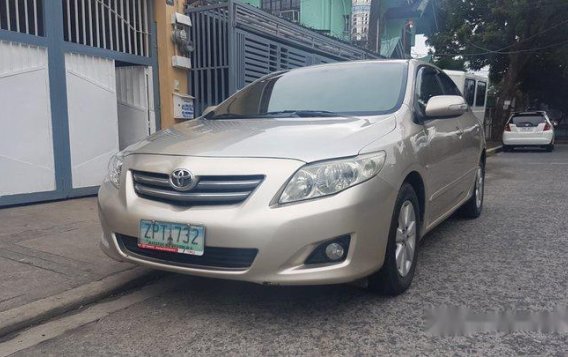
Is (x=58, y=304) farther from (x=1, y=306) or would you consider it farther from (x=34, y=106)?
(x=34, y=106)

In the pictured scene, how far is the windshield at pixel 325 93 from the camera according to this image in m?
3.71

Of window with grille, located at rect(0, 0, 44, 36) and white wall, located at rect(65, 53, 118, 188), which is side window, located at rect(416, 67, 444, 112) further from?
window with grille, located at rect(0, 0, 44, 36)

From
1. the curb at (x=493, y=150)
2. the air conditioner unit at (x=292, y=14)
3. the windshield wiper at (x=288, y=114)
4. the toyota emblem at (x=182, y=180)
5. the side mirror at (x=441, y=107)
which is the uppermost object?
the air conditioner unit at (x=292, y=14)

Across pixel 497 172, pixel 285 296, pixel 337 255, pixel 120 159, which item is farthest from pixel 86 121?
pixel 497 172

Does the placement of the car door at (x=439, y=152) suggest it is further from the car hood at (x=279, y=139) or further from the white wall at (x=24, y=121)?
the white wall at (x=24, y=121)

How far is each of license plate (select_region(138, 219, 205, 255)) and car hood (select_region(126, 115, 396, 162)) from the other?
17.8 inches

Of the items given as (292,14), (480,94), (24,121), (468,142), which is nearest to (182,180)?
(468,142)

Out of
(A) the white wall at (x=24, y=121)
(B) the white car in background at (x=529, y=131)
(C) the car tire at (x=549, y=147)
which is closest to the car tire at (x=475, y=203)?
(A) the white wall at (x=24, y=121)

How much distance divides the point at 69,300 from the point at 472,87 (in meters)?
14.2

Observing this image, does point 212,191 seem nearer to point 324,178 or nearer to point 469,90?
point 324,178

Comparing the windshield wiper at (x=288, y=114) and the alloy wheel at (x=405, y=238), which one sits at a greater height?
the windshield wiper at (x=288, y=114)

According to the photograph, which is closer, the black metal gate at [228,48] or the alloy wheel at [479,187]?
the alloy wheel at [479,187]

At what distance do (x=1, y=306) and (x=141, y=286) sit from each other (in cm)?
92

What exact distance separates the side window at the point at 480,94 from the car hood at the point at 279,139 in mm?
13587
